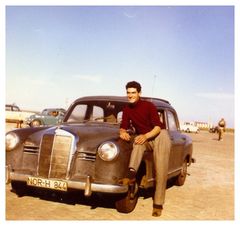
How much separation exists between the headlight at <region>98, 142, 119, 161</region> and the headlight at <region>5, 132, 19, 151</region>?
1407 millimetres

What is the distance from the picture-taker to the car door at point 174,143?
6207 mm

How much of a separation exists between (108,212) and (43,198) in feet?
3.75

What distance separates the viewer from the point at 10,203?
4.82 metres

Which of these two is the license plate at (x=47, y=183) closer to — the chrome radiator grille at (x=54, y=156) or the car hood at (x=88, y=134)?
the chrome radiator grille at (x=54, y=156)

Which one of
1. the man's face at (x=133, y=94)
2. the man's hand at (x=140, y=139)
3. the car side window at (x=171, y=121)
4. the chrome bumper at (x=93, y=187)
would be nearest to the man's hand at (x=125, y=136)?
the man's hand at (x=140, y=139)

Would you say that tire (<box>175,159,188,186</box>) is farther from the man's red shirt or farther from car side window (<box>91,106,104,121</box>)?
the man's red shirt

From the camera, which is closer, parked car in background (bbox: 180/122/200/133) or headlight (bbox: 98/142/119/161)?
headlight (bbox: 98/142/119/161)

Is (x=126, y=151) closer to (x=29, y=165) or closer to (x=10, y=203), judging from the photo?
(x=29, y=165)

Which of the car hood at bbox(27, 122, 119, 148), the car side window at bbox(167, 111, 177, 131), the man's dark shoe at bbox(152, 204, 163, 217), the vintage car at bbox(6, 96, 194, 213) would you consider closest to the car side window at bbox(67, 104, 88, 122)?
the vintage car at bbox(6, 96, 194, 213)

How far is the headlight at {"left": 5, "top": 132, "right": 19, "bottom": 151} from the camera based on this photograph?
501cm

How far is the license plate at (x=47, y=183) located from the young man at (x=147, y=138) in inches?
34.5
